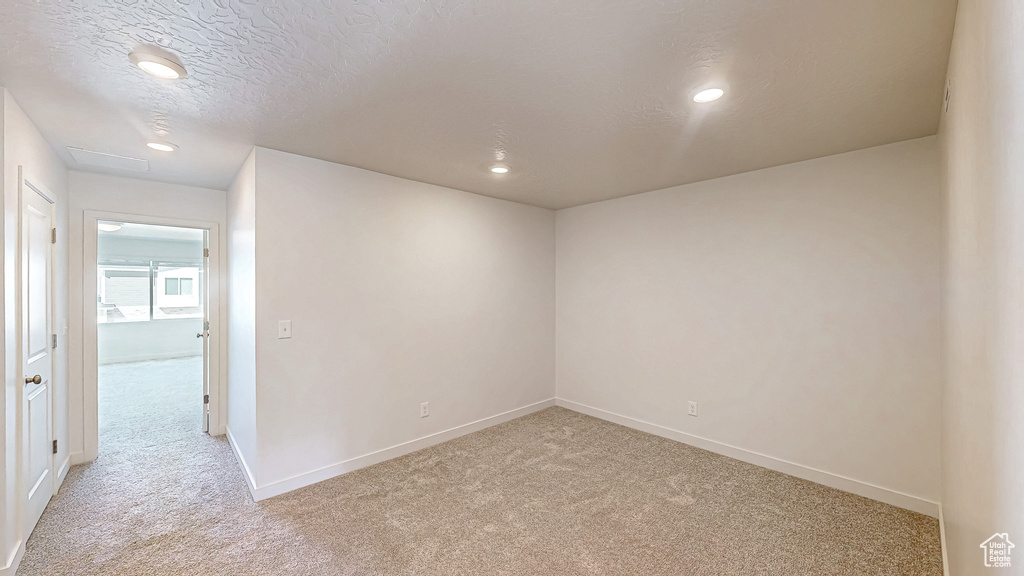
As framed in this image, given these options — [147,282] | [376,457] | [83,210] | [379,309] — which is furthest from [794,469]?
[147,282]

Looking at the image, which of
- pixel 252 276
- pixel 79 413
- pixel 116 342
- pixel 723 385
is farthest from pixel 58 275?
pixel 116 342

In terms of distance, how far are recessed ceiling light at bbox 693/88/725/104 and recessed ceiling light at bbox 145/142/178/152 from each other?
10.7 feet

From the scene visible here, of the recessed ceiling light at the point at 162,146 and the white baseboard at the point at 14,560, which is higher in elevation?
the recessed ceiling light at the point at 162,146

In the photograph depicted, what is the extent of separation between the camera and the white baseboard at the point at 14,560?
1980 millimetres

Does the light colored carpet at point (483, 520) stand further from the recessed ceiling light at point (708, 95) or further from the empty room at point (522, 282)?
the recessed ceiling light at point (708, 95)

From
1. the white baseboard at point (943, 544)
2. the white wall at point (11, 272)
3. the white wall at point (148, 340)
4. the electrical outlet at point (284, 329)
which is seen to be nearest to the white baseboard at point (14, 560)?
the white wall at point (11, 272)

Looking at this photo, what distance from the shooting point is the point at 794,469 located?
10.4ft

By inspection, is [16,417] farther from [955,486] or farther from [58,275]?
[955,486]

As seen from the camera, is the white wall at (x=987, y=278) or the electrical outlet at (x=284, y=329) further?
the electrical outlet at (x=284, y=329)

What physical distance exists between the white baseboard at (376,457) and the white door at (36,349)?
3.80 feet

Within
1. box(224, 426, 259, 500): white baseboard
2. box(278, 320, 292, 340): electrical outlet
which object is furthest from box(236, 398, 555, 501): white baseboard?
box(278, 320, 292, 340): electrical outlet

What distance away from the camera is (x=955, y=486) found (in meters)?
1.74

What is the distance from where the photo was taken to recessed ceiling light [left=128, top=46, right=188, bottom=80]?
65.9 inches

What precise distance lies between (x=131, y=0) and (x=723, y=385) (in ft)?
13.7
